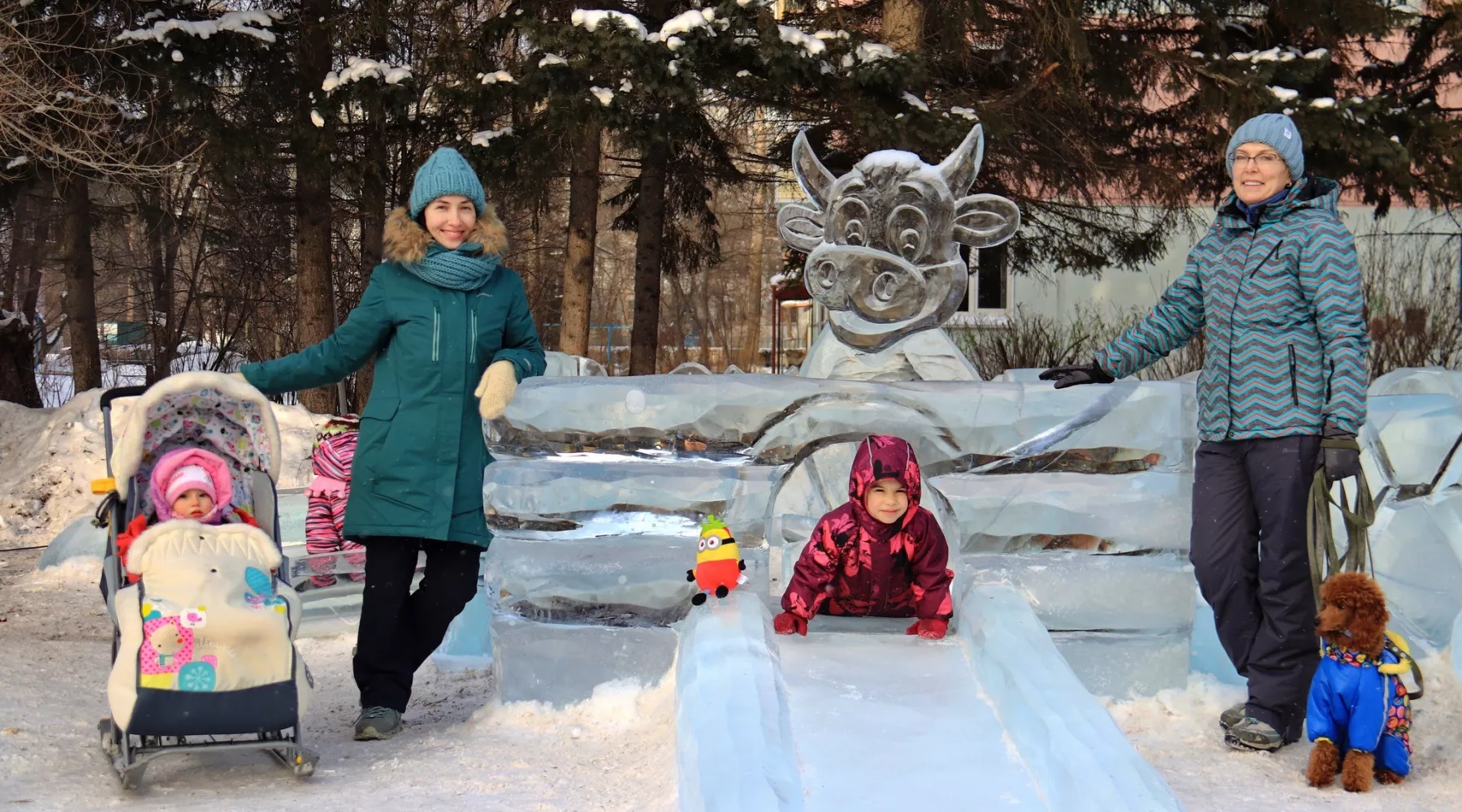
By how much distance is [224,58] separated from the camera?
984 centimetres

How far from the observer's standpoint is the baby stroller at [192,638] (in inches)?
132

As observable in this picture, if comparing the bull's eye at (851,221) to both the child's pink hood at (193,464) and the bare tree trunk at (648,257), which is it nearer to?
the child's pink hood at (193,464)

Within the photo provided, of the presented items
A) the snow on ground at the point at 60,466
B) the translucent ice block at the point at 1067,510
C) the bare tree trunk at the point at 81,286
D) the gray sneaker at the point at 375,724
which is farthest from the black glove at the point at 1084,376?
the bare tree trunk at the point at 81,286

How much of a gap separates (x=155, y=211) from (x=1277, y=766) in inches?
421

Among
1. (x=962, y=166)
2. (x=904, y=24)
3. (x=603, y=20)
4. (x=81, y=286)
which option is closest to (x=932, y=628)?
(x=962, y=166)

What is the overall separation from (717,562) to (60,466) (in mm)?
7422

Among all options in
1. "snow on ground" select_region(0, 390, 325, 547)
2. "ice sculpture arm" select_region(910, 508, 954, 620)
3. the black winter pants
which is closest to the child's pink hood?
the black winter pants

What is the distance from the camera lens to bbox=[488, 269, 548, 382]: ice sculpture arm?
14.0 ft

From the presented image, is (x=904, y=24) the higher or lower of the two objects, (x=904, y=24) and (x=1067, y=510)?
the higher

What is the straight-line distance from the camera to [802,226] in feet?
18.4

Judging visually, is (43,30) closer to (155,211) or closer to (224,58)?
(224,58)

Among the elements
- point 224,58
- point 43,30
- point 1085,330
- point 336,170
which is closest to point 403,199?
point 336,170

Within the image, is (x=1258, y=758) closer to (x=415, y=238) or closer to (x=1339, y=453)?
(x=1339, y=453)

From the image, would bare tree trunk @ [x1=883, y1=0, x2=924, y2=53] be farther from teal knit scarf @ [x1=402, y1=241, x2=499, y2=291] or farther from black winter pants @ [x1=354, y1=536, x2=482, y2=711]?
black winter pants @ [x1=354, y1=536, x2=482, y2=711]
